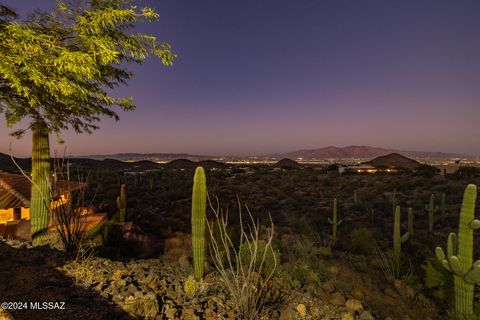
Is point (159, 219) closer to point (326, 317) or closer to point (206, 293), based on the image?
point (206, 293)

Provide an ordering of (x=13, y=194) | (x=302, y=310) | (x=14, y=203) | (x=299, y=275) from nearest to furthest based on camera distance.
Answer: (x=302, y=310), (x=299, y=275), (x=14, y=203), (x=13, y=194)

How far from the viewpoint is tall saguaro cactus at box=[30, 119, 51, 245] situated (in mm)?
6648

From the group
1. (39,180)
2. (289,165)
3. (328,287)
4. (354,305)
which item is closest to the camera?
(354,305)

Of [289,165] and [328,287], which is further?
[289,165]

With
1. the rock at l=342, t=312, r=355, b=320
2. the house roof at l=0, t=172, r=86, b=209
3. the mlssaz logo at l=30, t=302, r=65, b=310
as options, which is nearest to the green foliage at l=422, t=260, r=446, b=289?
the rock at l=342, t=312, r=355, b=320

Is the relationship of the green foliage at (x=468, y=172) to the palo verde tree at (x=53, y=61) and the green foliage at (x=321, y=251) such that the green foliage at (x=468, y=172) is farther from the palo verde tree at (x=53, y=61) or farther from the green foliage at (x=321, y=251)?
the palo verde tree at (x=53, y=61)

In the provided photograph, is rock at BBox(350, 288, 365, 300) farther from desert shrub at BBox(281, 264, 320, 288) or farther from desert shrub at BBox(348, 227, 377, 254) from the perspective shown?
desert shrub at BBox(348, 227, 377, 254)

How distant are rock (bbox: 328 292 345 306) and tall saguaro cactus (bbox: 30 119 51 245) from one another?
6.26 metres

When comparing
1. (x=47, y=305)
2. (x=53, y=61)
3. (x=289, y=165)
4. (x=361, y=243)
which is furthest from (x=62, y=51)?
(x=289, y=165)

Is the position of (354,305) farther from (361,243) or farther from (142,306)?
(361,243)

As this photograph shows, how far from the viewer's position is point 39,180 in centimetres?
704

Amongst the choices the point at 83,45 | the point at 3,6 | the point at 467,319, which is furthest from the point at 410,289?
the point at 3,6

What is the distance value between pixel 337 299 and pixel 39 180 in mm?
7172

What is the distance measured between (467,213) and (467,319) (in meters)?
1.71
